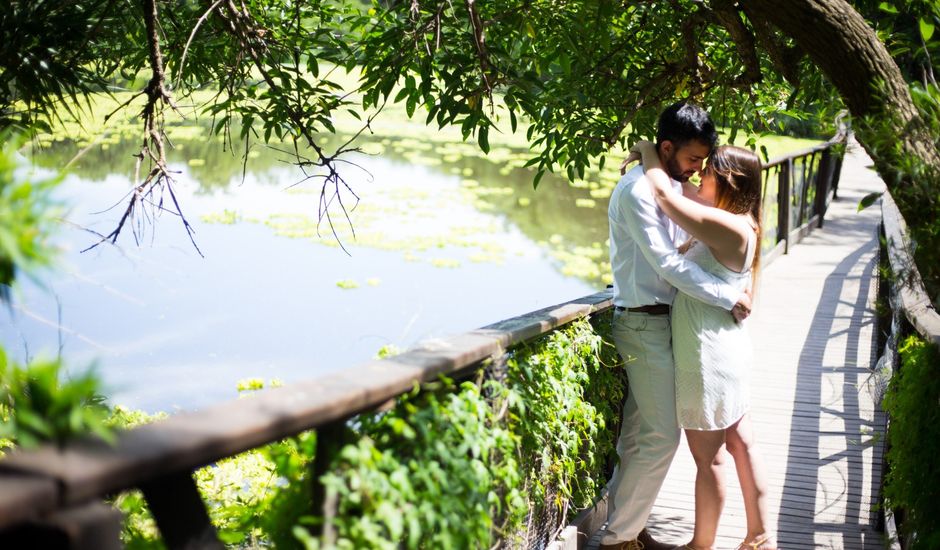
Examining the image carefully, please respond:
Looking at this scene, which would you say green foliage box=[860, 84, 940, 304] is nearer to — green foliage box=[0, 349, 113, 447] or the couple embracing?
the couple embracing

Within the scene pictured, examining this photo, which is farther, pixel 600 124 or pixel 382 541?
pixel 600 124

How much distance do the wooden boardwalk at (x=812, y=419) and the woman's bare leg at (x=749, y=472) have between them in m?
0.44

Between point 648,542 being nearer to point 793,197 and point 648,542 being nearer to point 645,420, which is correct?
point 645,420

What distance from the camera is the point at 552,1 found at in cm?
470

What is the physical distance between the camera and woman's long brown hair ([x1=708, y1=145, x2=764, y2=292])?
333 centimetres

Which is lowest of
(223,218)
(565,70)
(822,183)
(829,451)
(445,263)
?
(445,263)

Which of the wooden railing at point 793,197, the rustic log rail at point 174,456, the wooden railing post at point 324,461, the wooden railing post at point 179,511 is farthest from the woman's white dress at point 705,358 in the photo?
the wooden railing at point 793,197

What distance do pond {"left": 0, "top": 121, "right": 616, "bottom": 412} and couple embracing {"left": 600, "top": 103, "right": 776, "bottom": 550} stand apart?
6142 millimetres

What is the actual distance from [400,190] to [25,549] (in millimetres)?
21431

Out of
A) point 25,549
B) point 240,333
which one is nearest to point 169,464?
point 25,549

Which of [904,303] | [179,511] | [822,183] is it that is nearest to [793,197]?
[822,183]

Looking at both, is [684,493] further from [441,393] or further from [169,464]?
[169,464]

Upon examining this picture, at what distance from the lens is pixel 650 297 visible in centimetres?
335

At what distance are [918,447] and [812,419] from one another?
103 inches
